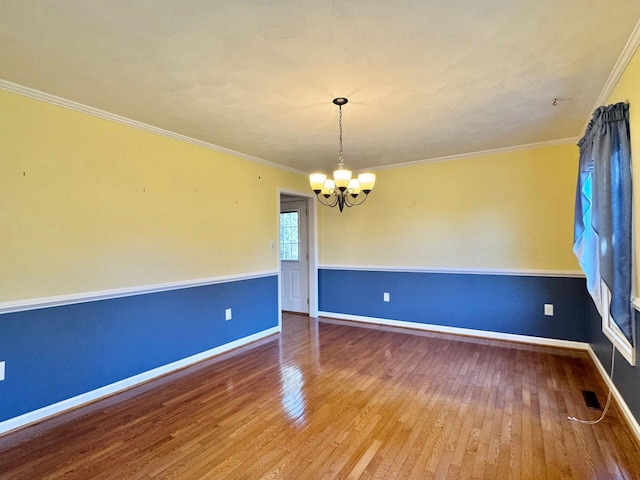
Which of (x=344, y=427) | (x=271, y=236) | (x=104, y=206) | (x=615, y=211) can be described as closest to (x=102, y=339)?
(x=104, y=206)

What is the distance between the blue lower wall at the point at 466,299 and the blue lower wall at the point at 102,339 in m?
1.92

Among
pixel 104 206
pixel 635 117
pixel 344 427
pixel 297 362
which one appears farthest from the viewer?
pixel 297 362

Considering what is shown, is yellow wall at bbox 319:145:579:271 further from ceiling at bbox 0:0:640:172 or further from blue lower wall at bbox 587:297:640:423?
ceiling at bbox 0:0:640:172

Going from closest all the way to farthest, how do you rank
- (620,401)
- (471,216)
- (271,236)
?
(620,401), (471,216), (271,236)

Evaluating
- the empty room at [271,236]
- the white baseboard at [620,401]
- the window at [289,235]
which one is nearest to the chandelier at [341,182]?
the empty room at [271,236]

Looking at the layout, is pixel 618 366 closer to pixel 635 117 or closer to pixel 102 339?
pixel 635 117

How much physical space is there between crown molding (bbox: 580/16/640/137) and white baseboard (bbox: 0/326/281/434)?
419cm

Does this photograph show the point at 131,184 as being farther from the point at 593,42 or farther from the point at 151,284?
the point at 593,42

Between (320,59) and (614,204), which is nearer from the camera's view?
(320,59)

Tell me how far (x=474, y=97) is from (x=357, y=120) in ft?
3.21

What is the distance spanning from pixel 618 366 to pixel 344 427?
82.6 inches

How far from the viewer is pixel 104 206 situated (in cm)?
282

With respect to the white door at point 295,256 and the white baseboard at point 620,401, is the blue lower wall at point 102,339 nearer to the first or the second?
the white door at point 295,256

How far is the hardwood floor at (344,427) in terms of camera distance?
74.2 inches
